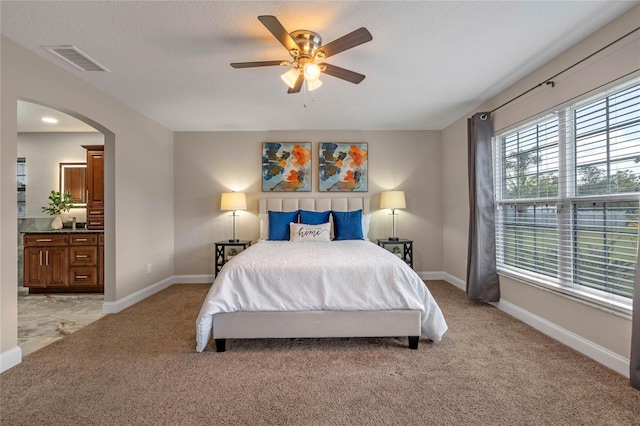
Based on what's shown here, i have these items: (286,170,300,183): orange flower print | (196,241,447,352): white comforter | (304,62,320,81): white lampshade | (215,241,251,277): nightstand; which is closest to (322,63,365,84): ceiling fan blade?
(304,62,320,81): white lampshade

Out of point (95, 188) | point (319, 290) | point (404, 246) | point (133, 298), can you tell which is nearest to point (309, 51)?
point (319, 290)

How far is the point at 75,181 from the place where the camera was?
4.80m

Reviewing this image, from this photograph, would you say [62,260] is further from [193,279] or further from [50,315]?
[193,279]

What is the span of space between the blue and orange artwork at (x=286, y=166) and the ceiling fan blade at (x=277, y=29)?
2779 millimetres

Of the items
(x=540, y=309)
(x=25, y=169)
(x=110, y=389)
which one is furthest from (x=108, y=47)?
(x=540, y=309)

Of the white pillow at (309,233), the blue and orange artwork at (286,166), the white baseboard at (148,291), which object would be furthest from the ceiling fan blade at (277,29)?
the white baseboard at (148,291)

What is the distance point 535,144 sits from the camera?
292 centimetres

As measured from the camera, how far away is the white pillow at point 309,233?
411 centimetres

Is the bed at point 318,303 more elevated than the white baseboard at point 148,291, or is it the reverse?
the bed at point 318,303

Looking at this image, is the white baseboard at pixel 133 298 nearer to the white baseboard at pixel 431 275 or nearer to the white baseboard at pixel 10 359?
the white baseboard at pixel 10 359

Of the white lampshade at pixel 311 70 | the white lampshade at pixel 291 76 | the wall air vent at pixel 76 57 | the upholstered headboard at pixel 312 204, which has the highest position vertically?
the wall air vent at pixel 76 57

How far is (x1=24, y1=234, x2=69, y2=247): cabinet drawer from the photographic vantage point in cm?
414

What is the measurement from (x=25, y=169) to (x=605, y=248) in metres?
7.38

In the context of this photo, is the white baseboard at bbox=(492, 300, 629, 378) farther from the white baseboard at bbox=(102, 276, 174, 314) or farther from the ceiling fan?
the white baseboard at bbox=(102, 276, 174, 314)
